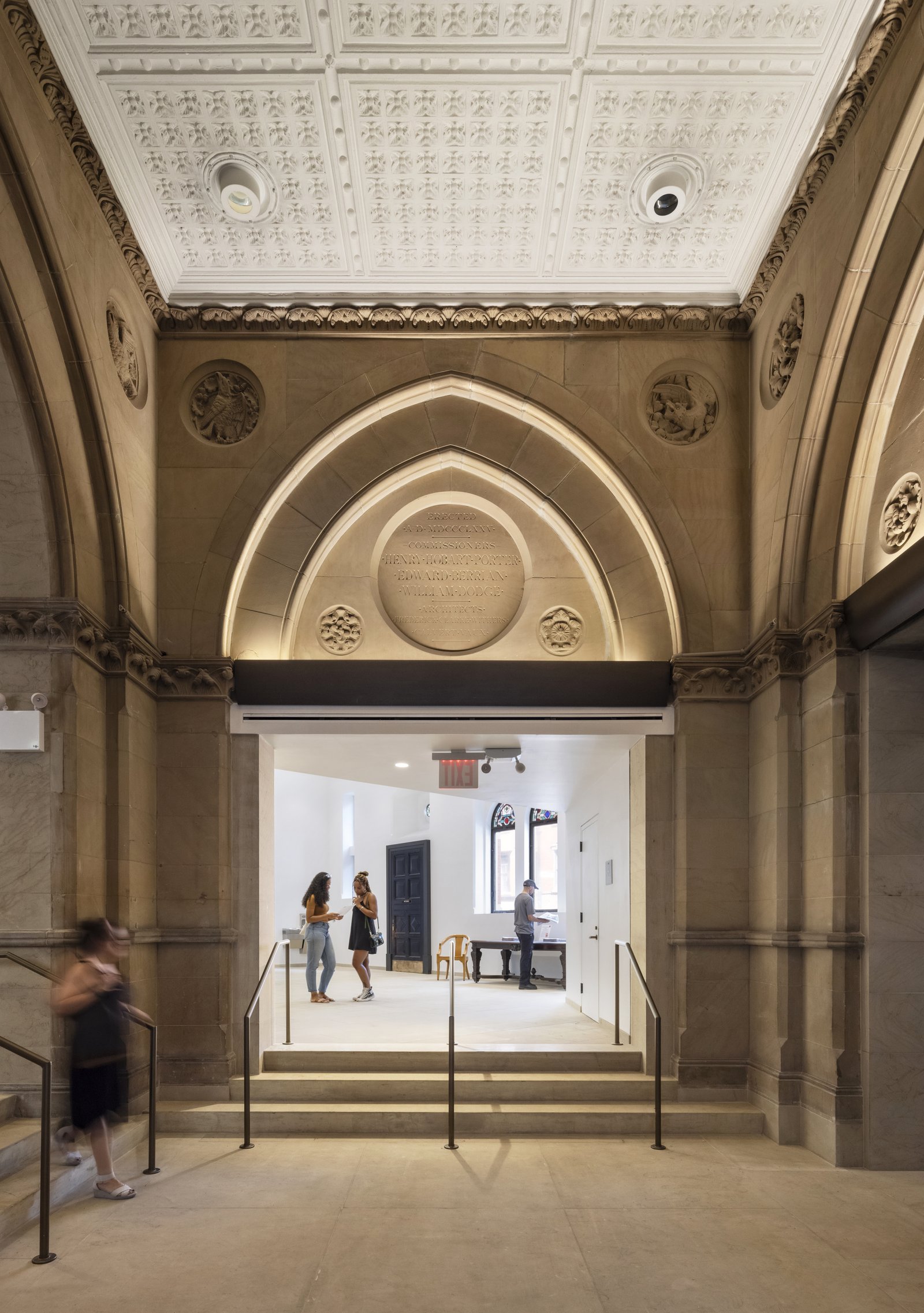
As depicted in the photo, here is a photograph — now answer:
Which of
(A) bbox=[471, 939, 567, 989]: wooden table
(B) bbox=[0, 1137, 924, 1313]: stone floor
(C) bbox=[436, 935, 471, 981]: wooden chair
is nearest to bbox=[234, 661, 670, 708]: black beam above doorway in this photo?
(B) bbox=[0, 1137, 924, 1313]: stone floor

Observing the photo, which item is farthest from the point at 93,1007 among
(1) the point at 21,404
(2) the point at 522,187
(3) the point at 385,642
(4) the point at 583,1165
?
(2) the point at 522,187

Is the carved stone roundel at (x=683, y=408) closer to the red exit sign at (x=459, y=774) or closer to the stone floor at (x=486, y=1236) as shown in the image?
the red exit sign at (x=459, y=774)

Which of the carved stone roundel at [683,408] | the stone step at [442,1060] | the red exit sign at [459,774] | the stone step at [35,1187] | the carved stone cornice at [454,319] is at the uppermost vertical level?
the carved stone cornice at [454,319]

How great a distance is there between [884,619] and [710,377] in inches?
139

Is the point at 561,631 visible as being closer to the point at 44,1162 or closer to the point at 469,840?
the point at 44,1162

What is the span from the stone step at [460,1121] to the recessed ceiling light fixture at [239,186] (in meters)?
6.46

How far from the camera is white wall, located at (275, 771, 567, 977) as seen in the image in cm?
1972

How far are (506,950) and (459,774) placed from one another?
24.4 ft

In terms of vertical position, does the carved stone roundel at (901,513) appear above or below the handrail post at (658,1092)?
above

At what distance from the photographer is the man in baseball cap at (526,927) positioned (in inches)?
618

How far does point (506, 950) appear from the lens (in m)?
18.0

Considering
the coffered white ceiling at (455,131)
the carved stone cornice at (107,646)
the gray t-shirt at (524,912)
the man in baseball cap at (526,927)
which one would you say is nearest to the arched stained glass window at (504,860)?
the man in baseball cap at (526,927)

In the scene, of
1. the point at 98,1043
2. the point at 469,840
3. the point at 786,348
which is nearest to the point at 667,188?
the point at 786,348

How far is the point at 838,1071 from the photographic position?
686 centimetres
